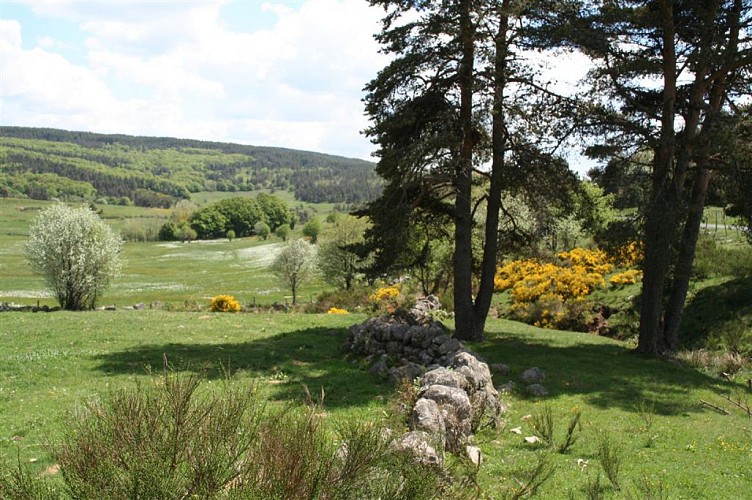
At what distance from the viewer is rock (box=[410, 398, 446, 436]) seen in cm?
838

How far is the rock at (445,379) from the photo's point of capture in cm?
1092

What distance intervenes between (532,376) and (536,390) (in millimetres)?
1233

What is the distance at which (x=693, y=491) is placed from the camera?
7875 millimetres

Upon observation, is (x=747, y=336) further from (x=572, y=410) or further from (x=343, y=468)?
(x=343, y=468)

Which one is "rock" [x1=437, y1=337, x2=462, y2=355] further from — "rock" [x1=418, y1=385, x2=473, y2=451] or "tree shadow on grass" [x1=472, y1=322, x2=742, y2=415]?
"rock" [x1=418, y1=385, x2=473, y2=451]

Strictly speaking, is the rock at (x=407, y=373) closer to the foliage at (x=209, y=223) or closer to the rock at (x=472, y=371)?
the rock at (x=472, y=371)

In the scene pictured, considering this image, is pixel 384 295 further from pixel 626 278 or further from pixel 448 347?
pixel 448 347

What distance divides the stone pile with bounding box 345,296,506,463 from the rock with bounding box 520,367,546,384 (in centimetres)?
150

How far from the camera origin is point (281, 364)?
16.0 metres

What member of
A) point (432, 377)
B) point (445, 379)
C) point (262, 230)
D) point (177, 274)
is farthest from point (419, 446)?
point (262, 230)

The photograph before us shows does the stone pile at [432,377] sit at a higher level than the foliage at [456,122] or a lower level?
lower

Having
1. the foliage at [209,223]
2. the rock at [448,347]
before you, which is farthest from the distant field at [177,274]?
the rock at [448,347]

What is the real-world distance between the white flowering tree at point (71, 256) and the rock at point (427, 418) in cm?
3209

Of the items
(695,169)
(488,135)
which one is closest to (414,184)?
(488,135)
